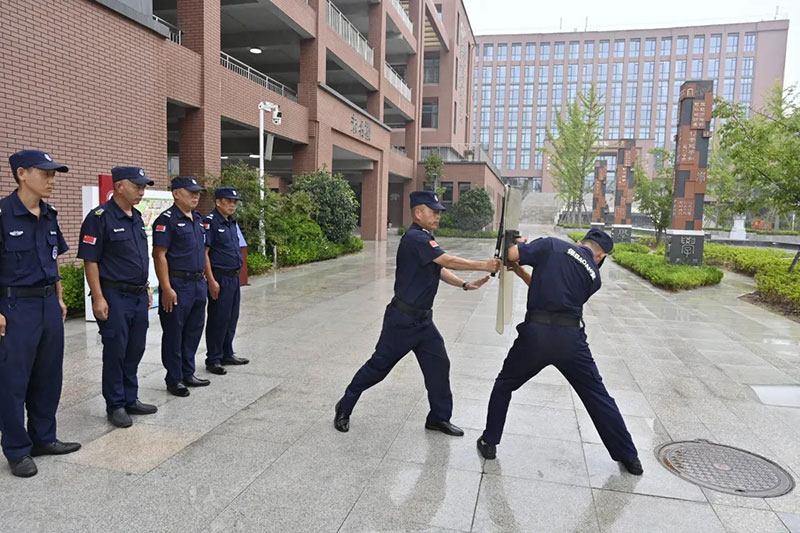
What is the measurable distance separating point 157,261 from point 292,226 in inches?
470

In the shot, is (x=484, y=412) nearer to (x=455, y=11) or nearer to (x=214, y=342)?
(x=214, y=342)

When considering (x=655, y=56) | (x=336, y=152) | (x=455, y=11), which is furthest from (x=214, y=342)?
(x=655, y=56)

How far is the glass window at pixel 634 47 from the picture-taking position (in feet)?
279

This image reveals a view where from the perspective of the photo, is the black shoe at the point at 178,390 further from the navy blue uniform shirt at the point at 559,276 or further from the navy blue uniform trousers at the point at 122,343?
the navy blue uniform shirt at the point at 559,276

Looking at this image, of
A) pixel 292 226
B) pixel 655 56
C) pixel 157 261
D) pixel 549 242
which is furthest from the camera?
pixel 655 56

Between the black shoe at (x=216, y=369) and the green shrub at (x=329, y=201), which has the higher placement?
the green shrub at (x=329, y=201)

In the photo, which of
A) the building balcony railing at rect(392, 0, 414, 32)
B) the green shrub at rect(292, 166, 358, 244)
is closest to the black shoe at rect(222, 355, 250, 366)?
the green shrub at rect(292, 166, 358, 244)

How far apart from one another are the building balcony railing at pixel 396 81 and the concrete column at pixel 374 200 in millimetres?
4553

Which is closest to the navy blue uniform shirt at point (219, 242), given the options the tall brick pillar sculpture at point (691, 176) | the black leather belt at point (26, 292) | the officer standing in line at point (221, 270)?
the officer standing in line at point (221, 270)

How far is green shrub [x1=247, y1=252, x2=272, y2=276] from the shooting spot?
13656 millimetres

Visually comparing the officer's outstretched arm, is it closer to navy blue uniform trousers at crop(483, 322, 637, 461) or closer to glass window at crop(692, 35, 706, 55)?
navy blue uniform trousers at crop(483, 322, 637, 461)

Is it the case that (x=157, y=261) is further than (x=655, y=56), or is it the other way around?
(x=655, y=56)

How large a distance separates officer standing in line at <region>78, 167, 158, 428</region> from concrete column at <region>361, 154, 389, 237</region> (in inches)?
984

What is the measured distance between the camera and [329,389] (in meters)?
5.36
